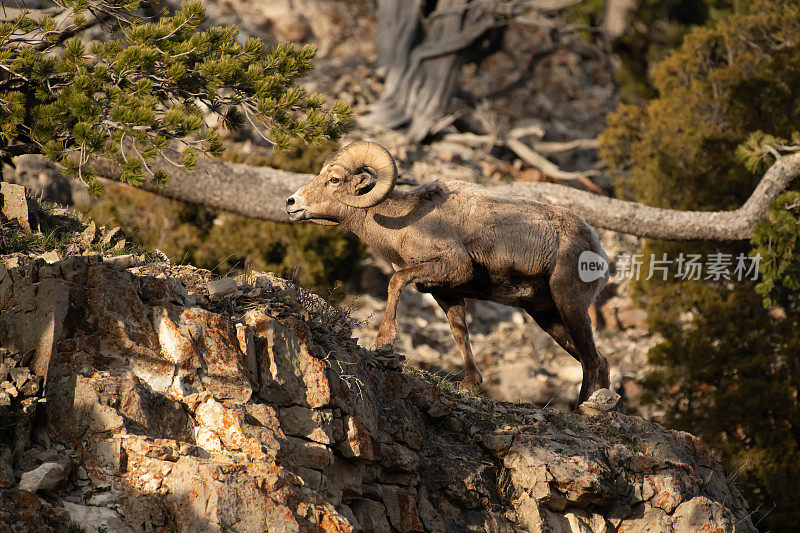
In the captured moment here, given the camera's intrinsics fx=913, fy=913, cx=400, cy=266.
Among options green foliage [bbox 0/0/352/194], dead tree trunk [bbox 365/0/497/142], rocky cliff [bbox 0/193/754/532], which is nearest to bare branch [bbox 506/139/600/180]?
dead tree trunk [bbox 365/0/497/142]

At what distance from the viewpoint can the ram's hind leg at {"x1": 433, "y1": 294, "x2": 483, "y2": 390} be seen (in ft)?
30.6

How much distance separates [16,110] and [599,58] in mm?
30733

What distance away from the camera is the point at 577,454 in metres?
8.17

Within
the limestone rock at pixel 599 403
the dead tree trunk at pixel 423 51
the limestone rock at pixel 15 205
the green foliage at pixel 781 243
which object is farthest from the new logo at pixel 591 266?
the dead tree trunk at pixel 423 51

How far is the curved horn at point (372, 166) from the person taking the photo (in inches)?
344

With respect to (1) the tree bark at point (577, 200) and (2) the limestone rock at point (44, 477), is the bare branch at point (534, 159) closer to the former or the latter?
(1) the tree bark at point (577, 200)

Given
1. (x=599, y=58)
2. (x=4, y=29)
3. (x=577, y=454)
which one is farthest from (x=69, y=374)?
(x=599, y=58)

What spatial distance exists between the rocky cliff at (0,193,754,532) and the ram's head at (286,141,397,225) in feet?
3.35

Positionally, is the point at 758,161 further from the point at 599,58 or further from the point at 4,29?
the point at 599,58

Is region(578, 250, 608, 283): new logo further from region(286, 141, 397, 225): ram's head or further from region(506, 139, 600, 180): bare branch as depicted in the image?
region(506, 139, 600, 180): bare branch

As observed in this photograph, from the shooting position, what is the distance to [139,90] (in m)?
8.25

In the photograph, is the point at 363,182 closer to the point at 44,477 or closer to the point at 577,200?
the point at 44,477

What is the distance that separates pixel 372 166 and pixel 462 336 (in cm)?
197

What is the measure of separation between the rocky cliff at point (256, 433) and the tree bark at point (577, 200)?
5073 mm
